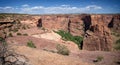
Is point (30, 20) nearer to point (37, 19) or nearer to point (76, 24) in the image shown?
point (37, 19)

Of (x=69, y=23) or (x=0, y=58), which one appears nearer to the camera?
(x=0, y=58)

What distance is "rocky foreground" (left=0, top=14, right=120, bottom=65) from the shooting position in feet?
40.4

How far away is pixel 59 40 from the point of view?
42312mm

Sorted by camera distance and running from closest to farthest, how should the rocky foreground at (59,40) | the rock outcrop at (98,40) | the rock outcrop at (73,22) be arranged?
the rocky foreground at (59,40)
the rock outcrop at (98,40)
the rock outcrop at (73,22)

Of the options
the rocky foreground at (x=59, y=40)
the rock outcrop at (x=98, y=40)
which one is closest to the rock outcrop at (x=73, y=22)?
the rocky foreground at (x=59, y=40)

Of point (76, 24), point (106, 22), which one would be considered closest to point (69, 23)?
point (76, 24)

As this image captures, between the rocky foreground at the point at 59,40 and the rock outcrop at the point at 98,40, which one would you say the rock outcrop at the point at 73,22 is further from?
the rock outcrop at the point at 98,40

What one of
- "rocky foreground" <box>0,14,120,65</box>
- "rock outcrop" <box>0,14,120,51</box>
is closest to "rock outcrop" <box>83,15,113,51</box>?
"rocky foreground" <box>0,14,120,65</box>

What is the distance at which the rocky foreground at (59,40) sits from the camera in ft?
40.4

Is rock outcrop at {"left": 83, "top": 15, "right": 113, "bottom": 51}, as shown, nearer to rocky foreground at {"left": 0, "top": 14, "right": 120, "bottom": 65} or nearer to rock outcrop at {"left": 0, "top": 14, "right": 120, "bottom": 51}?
rocky foreground at {"left": 0, "top": 14, "right": 120, "bottom": 65}

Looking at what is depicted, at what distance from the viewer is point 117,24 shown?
218 ft

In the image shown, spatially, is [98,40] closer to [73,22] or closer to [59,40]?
[59,40]

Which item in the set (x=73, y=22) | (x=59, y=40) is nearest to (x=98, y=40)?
(x=59, y=40)

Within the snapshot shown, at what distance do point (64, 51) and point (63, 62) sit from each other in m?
4.69
